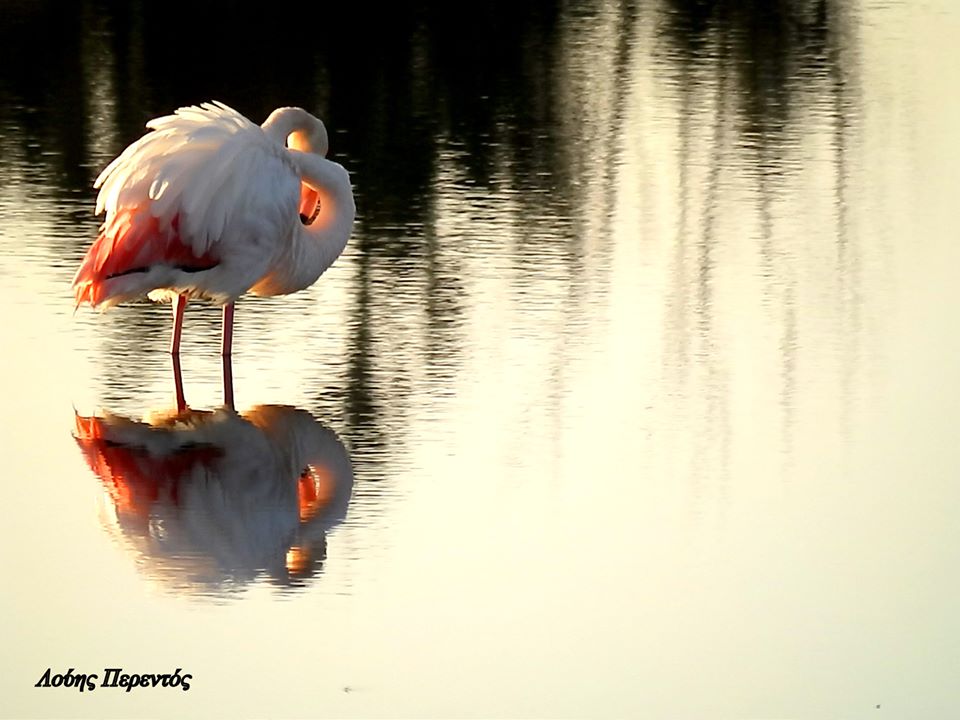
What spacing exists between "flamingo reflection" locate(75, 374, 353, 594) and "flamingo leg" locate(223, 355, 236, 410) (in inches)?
3.0

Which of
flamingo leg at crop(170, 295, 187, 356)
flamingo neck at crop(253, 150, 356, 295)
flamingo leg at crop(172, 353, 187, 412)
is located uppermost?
flamingo neck at crop(253, 150, 356, 295)

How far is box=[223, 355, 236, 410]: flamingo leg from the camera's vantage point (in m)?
6.99

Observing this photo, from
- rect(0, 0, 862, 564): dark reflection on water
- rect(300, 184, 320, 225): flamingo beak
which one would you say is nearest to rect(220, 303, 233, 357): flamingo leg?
rect(0, 0, 862, 564): dark reflection on water

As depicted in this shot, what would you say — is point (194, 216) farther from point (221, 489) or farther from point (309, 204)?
point (221, 489)

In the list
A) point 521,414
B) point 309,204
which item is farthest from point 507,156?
point 521,414

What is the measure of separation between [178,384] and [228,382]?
0.16 m

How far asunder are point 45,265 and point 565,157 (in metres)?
3.09

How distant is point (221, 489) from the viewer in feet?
20.0

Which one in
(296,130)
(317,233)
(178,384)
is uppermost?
(296,130)

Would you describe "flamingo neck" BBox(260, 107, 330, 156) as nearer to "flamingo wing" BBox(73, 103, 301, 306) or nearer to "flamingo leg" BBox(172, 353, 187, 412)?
"flamingo wing" BBox(73, 103, 301, 306)

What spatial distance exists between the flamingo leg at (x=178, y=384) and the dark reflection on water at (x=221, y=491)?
0.30 ft

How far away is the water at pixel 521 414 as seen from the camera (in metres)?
5.09

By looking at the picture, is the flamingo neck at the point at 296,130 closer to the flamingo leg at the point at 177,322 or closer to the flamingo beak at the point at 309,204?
the flamingo beak at the point at 309,204

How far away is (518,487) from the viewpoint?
6.19 m
